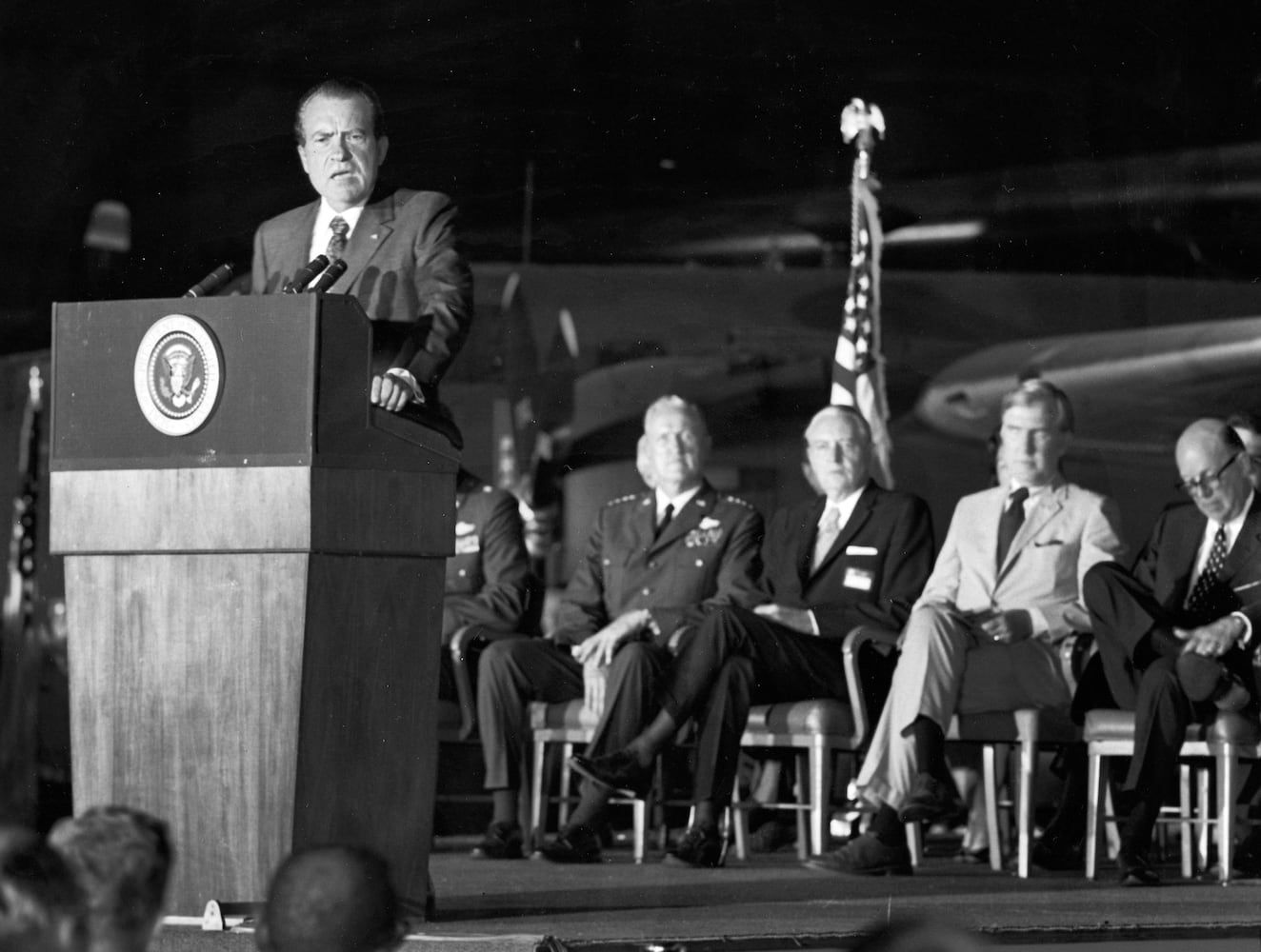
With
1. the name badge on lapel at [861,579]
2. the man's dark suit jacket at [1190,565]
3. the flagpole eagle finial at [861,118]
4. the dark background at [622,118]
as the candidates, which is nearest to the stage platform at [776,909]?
the man's dark suit jacket at [1190,565]

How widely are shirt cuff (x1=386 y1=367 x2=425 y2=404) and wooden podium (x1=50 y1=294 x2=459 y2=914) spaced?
4cm

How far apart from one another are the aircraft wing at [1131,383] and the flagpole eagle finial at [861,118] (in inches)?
40.7

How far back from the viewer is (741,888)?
11.8ft

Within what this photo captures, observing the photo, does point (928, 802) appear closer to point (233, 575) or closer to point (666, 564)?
point (666, 564)

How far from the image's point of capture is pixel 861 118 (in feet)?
23.9

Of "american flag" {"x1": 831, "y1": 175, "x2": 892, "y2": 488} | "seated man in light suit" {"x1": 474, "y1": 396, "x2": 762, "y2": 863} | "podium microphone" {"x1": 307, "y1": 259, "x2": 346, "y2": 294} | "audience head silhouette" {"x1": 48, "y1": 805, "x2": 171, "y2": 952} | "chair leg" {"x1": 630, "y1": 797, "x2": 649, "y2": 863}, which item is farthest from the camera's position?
"american flag" {"x1": 831, "y1": 175, "x2": 892, "y2": 488}

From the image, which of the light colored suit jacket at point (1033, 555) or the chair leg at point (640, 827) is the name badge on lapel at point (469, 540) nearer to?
the chair leg at point (640, 827)

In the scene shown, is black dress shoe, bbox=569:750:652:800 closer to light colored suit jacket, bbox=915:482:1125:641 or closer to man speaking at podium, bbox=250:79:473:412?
light colored suit jacket, bbox=915:482:1125:641

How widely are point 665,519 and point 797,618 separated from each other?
0.56 metres

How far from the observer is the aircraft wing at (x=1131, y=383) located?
24.4ft

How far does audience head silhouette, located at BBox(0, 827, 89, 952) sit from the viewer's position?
4.19 feet

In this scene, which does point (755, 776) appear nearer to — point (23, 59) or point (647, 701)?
point (647, 701)

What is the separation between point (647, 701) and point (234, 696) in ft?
6.72

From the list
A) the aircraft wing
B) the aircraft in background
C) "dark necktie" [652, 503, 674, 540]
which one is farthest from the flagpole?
"dark necktie" [652, 503, 674, 540]
